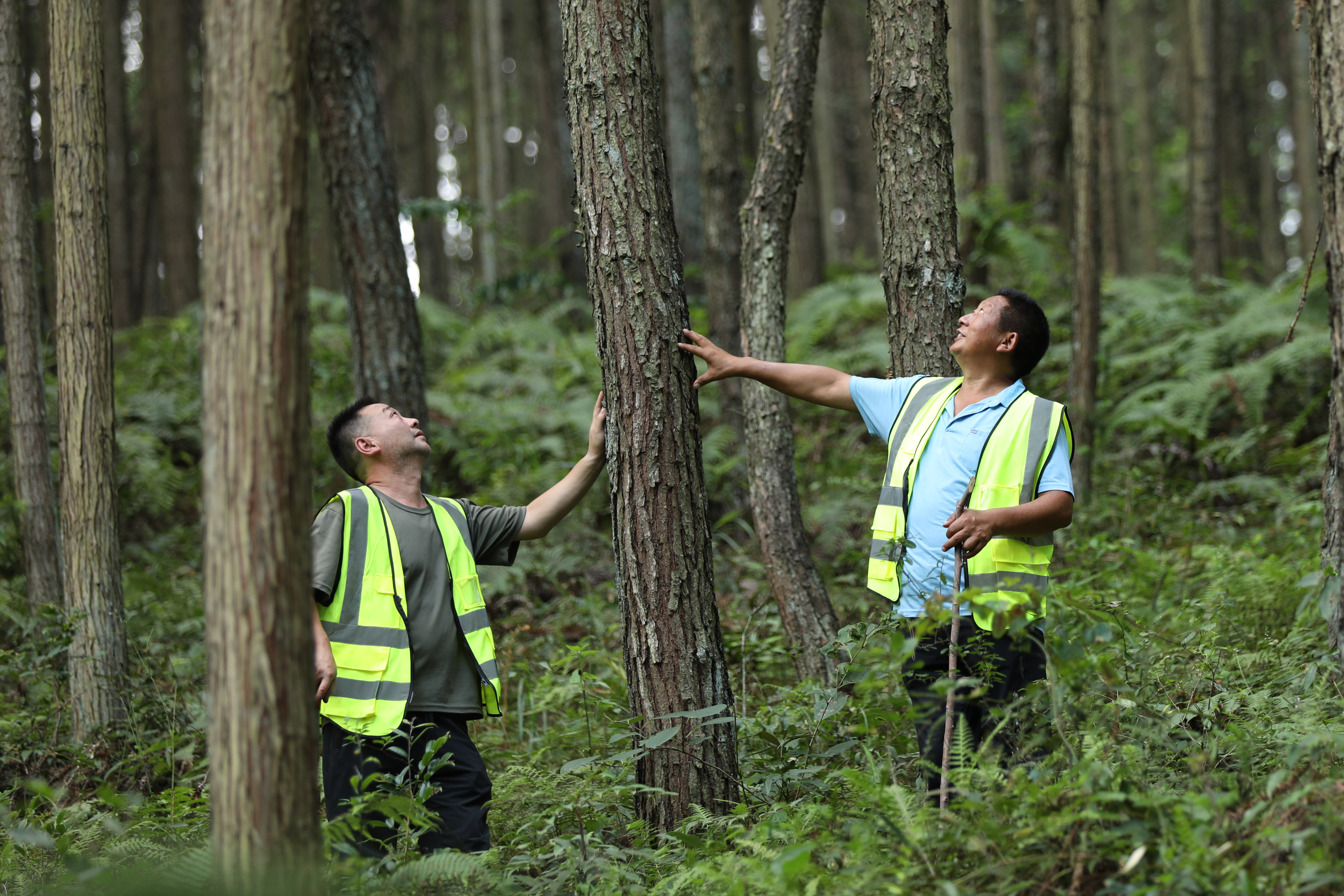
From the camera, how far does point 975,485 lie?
340cm

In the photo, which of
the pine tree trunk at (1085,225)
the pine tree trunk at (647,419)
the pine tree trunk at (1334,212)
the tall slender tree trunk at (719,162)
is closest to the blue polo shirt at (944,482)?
the pine tree trunk at (647,419)

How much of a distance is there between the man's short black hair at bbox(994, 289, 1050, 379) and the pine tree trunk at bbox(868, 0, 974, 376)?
731mm

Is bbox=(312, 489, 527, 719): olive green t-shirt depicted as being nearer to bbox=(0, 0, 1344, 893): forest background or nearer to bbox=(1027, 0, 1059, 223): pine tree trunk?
bbox=(0, 0, 1344, 893): forest background

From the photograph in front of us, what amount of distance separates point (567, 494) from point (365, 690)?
1105 millimetres

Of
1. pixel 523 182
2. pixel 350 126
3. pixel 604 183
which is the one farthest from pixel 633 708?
pixel 523 182

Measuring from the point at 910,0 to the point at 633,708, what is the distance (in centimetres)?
335

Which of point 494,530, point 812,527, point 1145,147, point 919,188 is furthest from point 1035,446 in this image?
point 1145,147

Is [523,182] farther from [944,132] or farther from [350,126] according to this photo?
[944,132]

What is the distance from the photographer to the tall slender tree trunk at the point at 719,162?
7664mm

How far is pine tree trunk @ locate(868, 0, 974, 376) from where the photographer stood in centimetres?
Result: 442

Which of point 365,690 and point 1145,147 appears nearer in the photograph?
point 365,690

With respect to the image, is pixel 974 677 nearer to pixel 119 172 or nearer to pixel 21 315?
pixel 21 315

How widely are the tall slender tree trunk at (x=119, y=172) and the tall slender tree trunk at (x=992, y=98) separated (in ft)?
42.0

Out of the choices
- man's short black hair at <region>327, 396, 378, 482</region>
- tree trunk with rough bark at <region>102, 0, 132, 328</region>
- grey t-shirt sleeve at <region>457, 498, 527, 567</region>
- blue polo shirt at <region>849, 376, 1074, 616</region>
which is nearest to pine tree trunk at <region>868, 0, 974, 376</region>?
blue polo shirt at <region>849, 376, 1074, 616</region>
